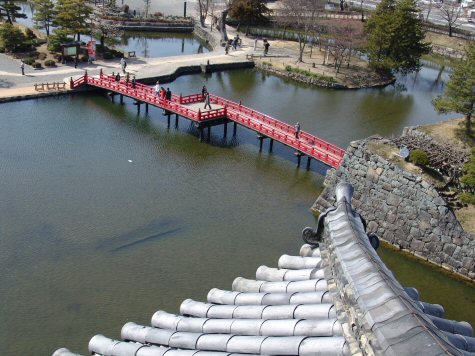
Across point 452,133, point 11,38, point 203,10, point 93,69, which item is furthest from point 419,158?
point 203,10

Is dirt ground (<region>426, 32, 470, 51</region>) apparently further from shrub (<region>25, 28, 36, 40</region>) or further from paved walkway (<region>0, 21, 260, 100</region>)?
shrub (<region>25, 28, 36, 40</region>)

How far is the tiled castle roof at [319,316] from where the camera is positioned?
23.4ft

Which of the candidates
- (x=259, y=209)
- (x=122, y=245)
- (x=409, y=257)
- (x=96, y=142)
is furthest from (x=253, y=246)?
(x=96, y=142)

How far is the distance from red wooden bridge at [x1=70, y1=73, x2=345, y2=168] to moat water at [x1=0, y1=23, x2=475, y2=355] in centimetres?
152

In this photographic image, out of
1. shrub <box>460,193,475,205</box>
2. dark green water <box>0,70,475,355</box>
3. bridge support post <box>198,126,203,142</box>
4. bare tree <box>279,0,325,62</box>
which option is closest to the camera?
dark green water <box>0,70,475,355</box>

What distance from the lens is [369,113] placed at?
4800 cm

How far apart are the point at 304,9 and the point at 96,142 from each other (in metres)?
40.9

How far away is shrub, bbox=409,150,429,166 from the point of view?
26.4m

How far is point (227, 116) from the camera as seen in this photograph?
124ft

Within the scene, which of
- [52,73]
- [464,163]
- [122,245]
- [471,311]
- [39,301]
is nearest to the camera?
[39,301]

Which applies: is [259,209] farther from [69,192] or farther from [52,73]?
[52,73]

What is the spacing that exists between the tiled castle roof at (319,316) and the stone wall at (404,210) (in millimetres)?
14783

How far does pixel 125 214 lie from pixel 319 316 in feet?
63.0

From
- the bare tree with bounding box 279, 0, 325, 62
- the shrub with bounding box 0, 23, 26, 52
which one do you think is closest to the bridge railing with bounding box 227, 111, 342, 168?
the shrub with bounding box 0, 23, 26, 52
